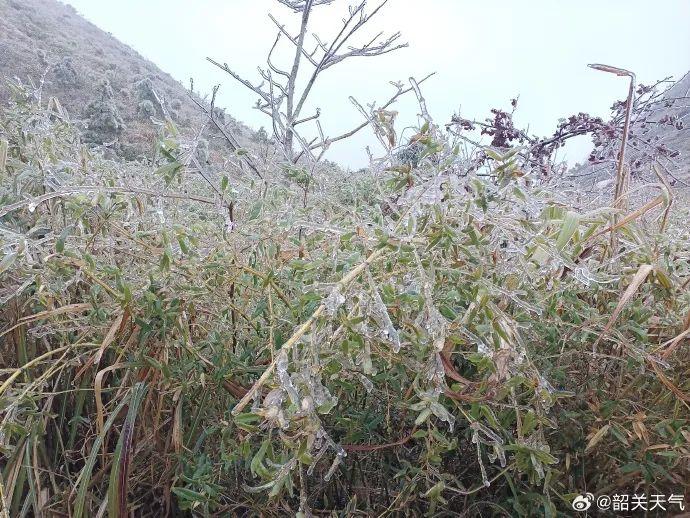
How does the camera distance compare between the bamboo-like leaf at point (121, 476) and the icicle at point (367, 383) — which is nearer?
the icicle at point (367, 383)

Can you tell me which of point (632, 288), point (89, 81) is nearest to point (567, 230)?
point (632, 288)

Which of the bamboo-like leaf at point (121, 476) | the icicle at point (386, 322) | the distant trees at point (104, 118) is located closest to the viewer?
the icicle at point (386, 322)

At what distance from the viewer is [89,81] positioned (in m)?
16.2

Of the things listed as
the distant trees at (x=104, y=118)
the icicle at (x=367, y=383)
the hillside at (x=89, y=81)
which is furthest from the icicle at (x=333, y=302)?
the distant trees at (x=104, y=118)

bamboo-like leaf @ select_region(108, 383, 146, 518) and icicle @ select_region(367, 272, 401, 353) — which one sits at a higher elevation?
icicle @ select_region(367, 272, 401, 353)

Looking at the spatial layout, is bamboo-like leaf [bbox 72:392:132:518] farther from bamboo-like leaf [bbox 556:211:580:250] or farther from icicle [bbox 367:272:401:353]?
bamboo-like leaf [bbox 556:211:580:250]

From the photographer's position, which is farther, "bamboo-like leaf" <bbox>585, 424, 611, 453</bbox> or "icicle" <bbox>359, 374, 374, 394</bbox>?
"bamboo-like leaf" <bbox>585, 424, 611, 453</bbox>

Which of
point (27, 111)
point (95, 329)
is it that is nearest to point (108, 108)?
point (27, 111)

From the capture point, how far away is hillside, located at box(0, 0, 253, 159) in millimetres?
12086

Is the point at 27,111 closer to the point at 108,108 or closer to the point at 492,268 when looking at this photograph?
the point at 492,268

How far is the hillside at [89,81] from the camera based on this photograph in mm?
12086

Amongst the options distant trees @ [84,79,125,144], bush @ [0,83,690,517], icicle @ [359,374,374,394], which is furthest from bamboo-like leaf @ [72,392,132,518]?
distant trees @ [84,79,125,144]

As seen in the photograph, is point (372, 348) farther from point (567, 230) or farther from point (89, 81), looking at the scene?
point (89, 81)

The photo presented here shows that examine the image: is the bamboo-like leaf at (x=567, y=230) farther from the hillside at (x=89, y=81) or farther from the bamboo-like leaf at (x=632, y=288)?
the hillside at (x=89, y=81)
